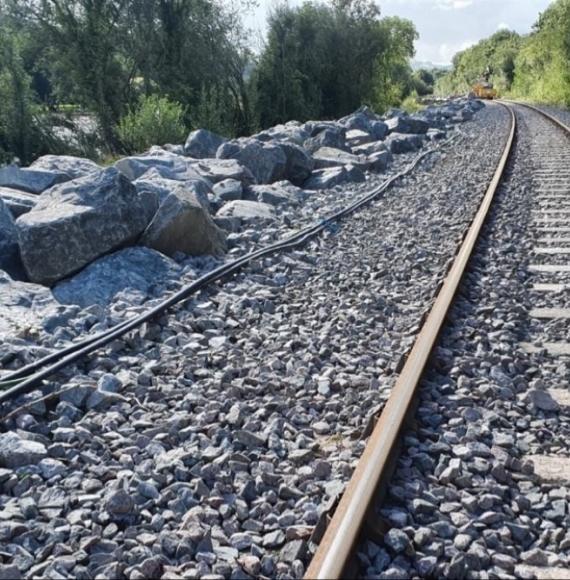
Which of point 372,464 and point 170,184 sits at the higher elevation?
point 170,184

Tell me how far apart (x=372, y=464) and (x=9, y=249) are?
169 inches

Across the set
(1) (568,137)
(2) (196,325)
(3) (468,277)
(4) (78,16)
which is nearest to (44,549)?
(2) (196,325)

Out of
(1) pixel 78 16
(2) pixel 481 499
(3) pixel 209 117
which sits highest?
(1) pixel 78 16

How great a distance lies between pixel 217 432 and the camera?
10.5 feet

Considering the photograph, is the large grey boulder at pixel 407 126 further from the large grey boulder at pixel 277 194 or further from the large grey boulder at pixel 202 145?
the large grey boulder at pixel 277 194

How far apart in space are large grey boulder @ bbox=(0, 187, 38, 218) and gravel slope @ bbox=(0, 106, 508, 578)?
250 centimetres

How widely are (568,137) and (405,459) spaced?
1622 centimetres

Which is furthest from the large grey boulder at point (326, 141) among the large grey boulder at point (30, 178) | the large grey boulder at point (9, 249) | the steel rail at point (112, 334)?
the large grey boulder at point (9, 249)

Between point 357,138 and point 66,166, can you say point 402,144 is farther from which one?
point 66,166

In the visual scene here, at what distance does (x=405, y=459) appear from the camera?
2863 millimetres

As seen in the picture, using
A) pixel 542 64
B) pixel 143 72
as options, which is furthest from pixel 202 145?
pixel 542 64

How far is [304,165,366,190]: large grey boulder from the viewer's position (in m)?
11.0

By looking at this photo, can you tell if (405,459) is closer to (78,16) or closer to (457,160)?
(457,160)

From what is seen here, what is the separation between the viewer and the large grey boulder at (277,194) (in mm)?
9250
